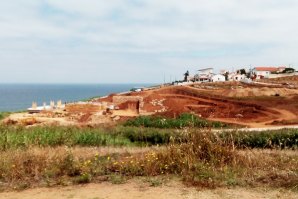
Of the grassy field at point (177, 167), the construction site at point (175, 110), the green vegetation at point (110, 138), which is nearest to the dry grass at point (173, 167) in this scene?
the grassy field at point (177, 167)

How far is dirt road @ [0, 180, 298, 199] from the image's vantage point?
7336mm

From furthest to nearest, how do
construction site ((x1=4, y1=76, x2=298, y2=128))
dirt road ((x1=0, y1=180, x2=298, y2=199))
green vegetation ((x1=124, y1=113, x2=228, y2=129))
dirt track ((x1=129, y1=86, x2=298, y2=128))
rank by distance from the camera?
dirt track ((x1=129, y1=86, x2=298, y2=128)), construction site ((x1=4, y1=76, x2=298, y2=128)), green vegetation ((x1=124, y1=113, x2=228, y2=129)), dirt road ((x1=0, y1=180, x2=298, y2=199))

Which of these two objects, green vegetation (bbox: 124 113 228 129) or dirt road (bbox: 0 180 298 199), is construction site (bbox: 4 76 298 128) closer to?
green vegetation (bbox: 124 113 228 129)

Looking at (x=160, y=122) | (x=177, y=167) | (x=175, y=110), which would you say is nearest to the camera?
(x=177, y=167)

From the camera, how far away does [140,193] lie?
7574 millimetres

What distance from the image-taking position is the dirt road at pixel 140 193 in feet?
24.1

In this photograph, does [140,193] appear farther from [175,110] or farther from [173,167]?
[175,110]

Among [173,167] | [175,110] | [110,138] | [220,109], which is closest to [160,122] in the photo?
[110,138]

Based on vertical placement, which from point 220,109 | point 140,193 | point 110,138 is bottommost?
point 220,109

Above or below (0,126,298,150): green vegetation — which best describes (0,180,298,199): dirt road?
above

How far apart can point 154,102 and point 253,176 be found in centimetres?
2927

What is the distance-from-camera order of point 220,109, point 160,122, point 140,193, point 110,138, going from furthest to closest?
point 220,109, point 160,122, point 110,138, point 140,193

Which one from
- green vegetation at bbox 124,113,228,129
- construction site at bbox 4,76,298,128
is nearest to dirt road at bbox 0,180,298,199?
green vegetation at bbox 124,113,228,129

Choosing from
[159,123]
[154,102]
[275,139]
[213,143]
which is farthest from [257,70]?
[213,143]
